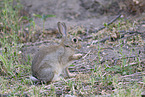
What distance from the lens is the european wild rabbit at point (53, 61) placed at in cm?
436

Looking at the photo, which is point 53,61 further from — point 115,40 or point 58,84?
point 115,40

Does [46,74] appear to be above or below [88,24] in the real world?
below

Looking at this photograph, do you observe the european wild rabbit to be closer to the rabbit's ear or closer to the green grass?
the rabbit's ear

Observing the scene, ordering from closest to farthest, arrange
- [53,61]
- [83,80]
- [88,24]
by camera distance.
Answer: [83,80] → [53,61] → [88,24]

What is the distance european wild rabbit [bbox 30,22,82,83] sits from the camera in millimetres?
4363

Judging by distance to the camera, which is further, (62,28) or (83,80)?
(62,28)

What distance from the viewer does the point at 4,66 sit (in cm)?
511

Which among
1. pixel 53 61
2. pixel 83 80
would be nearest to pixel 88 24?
pixel 53 61

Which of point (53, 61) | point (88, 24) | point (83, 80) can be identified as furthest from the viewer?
point (88, 24)

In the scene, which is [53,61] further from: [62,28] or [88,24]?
[88,24]

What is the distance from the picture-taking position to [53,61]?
452cm

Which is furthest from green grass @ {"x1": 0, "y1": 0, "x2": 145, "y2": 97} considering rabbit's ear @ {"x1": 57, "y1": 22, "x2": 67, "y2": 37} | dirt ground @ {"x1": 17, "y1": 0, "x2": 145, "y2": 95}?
rabbit's ear @ {"x1": 57, "y1": 22, "x2": 67, "y2": 37}

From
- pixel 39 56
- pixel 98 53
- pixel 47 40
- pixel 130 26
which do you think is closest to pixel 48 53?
pixel 39 56

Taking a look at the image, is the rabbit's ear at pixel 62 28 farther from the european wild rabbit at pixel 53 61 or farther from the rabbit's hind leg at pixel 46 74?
the rabbit's hind leg at pixel 46 74
